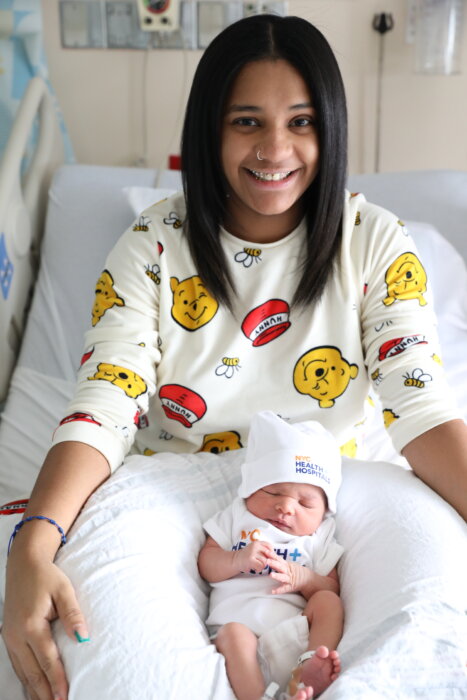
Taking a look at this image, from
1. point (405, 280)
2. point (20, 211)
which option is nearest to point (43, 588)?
point (405, 280)

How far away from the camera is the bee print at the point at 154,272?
4.73 ft

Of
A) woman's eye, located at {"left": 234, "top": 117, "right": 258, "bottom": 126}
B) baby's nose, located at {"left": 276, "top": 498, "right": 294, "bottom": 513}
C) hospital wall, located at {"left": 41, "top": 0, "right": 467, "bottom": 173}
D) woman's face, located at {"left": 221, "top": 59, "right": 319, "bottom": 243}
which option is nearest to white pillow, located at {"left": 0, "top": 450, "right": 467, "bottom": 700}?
baby's nose, located at {"left": 276, "top": 498, "right": 294, "bottom": 513}

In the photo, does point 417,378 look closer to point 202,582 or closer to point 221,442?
point 221,442

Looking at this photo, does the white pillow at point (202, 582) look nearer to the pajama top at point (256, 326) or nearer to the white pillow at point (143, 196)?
the pajama top at point (256, 326)

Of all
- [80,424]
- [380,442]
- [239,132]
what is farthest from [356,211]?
[80,424]

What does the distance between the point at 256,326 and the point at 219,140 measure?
341 mm

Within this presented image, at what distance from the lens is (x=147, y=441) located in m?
1.55

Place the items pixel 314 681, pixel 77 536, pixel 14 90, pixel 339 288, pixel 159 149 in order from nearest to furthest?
pixel 314 681, pixel 77 536, pixel 339 288, pixel 14 90, pixel 159 149

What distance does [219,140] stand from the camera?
4.51 ft

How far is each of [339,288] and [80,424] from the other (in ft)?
1.74

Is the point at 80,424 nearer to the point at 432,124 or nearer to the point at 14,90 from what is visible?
the point at 14,90

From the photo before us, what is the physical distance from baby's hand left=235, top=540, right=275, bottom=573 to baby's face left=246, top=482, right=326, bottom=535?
71 millimetres

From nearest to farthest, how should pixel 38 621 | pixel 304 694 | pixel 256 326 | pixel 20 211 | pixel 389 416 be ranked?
pixel 304 694 < pixel 38 621 < pixel 389 416 < pixel 256 326 < pixel 20 211

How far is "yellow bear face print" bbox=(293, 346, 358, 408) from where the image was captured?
1438 mm
